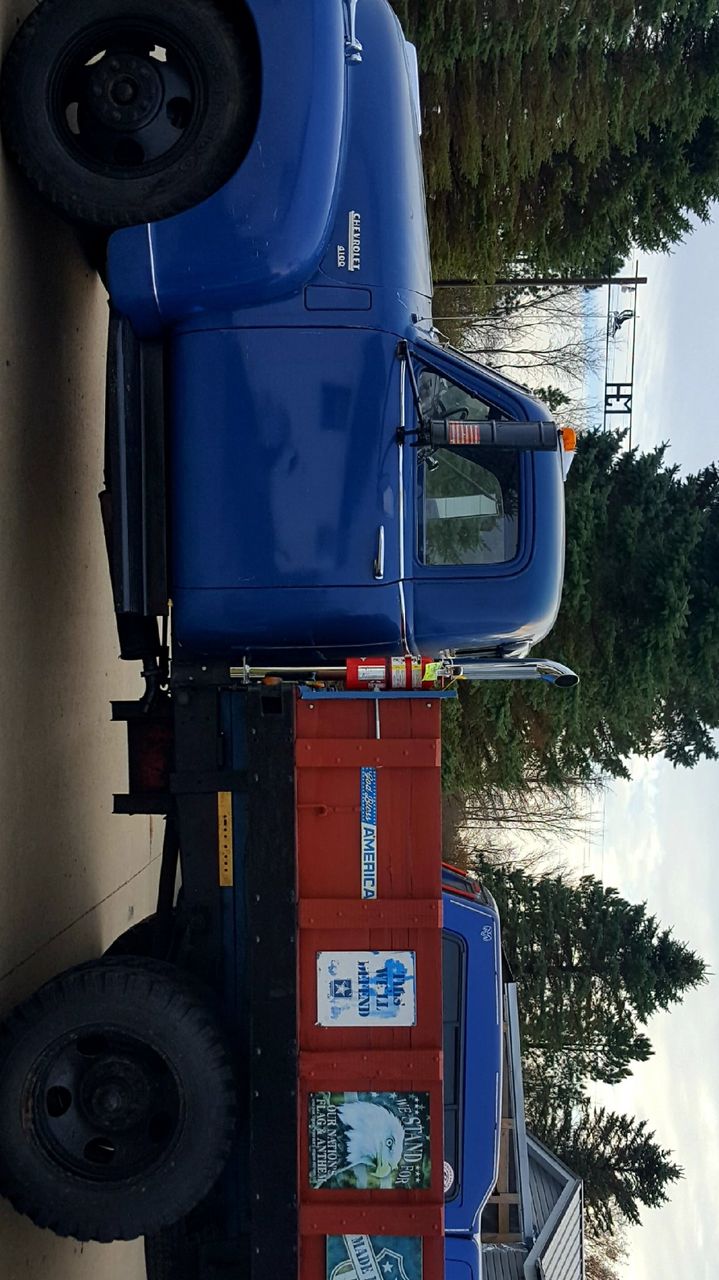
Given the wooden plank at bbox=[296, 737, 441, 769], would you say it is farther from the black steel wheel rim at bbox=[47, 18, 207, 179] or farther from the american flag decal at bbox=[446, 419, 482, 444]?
the black steel wheel rim at bbox=[47, 18, 207, 179]

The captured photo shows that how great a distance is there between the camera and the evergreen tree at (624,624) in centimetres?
1095

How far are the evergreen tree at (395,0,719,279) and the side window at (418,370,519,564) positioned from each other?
6.78 m

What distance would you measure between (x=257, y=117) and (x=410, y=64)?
57.0 inches

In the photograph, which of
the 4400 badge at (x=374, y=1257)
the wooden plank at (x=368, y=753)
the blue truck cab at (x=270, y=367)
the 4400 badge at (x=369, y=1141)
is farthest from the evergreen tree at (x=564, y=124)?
the 4400 badge at (x=374, y=1257)

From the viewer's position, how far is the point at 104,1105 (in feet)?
14.1

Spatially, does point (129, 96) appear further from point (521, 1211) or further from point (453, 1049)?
point (521, 1211)

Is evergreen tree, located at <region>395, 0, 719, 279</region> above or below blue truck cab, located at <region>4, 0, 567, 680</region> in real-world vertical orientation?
above

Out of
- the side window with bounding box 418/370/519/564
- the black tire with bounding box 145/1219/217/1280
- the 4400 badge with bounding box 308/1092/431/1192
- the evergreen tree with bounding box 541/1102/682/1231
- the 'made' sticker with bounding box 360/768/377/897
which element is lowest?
the evergreen tree with bounding box 541/1102/682/1231

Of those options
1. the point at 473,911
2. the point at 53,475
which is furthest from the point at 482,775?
the point at 53,475

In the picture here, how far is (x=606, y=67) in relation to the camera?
1109 centimetres

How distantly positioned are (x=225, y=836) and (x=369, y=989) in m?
0.87

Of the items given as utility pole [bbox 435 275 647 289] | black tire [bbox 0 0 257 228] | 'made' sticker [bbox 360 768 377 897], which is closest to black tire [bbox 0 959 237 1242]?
'made' sticker [bbox 360 768 377 897]

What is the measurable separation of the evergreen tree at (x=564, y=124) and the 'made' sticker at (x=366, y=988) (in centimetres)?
884

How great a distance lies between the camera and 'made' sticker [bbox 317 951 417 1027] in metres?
4.21
